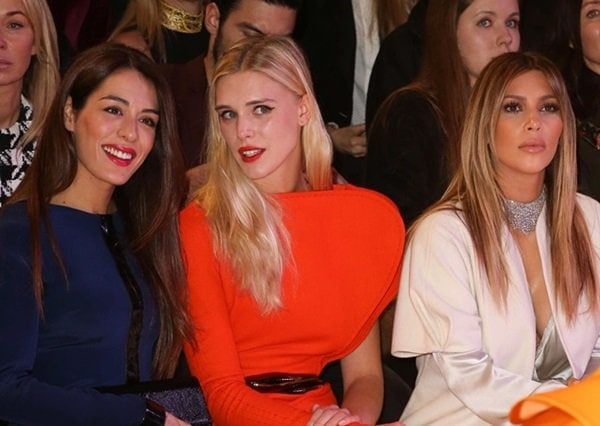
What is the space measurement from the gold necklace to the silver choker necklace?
169cm

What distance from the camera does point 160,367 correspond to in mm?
2682

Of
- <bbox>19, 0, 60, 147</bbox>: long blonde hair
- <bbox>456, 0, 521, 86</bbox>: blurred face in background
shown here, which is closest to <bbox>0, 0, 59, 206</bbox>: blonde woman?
<bbox>19, 0, 60, 147</bbox>: long blonde hair

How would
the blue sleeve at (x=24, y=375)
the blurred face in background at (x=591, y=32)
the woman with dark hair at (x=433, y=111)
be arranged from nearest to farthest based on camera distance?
the blue sleeve at (x=24, y=375) < the woman with dark hair at (x=433, y=111) < the blurred face in background at (x=591, y=32)

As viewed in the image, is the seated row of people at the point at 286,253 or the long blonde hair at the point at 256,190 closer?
the seated row of people at the point at 286,253

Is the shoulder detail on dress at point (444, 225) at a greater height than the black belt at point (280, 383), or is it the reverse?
the shoulder detail on dress at point (444, 225)

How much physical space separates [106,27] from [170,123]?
1.48m

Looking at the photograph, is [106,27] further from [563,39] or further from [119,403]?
[119,403]

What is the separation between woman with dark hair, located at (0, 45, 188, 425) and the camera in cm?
238

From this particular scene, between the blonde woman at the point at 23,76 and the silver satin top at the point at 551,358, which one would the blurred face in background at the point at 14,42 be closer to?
the blonde woman at the point at 23,76

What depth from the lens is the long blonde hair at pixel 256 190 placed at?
2.74 meters

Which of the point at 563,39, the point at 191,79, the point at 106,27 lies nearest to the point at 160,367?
the point at 191,79

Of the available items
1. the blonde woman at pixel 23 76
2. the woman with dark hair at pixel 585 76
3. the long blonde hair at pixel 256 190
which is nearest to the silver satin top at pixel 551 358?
the long blonde hair at pixel 256 190

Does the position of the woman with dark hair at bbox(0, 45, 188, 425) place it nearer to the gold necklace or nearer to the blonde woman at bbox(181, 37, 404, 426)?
the blonde woman at bbox(181, 37, 404, 426)

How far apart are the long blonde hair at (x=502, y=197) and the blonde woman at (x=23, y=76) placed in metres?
1.25
